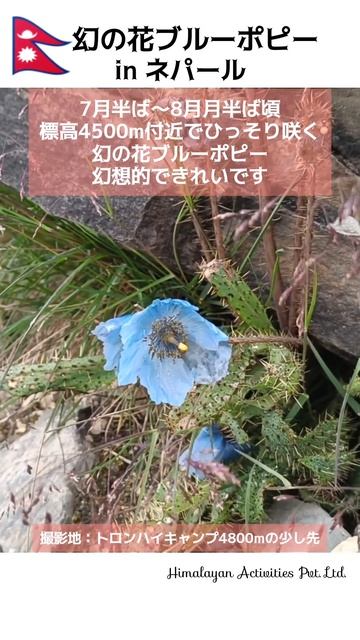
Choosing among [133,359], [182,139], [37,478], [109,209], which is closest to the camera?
[133,359]

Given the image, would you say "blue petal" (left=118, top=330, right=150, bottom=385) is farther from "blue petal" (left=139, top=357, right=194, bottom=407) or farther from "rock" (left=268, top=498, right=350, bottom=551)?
"rock" (left=268, top=498, right=350, bottom=551)

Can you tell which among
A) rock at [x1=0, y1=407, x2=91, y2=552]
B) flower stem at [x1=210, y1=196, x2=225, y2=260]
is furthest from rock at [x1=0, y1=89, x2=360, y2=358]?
rock at [x1=0, y1=407, x2=91, y2=552]

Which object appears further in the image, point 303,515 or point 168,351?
point 303,515

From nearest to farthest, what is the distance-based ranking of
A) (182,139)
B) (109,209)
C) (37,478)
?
1. (182,139)
2. (109,209)
3. (37,478)

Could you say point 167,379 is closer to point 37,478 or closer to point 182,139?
point 182,139
